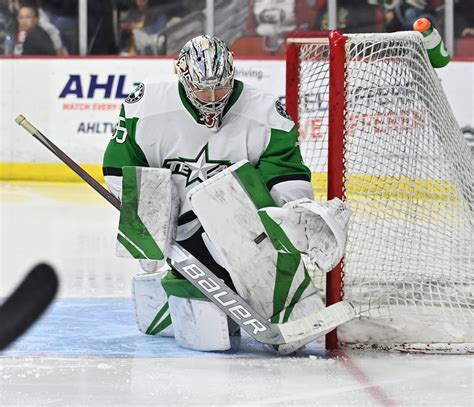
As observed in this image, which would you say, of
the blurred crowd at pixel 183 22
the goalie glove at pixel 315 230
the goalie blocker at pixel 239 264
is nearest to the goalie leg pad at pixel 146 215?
the goalie blocker at pixel 239 264

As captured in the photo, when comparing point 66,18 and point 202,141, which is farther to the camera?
point 66,18

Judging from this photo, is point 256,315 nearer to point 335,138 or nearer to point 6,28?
point 335,138

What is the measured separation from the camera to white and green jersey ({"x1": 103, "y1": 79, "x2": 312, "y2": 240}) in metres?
3.12

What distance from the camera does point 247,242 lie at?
3109 millimetres

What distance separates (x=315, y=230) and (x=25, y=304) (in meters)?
1.14

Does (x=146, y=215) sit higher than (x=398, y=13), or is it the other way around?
(x=398, y=13)

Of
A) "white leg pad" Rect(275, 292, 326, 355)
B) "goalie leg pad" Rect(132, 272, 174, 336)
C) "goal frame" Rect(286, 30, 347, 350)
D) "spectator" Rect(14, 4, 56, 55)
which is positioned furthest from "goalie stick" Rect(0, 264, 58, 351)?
"spectator" Rect(14, 4, 56, 55)

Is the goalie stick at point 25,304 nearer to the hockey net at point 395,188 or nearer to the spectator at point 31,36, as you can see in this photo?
the hockey net at point 395,188

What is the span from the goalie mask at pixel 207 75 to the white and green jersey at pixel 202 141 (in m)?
0.06

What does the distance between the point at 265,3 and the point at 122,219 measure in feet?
16.0

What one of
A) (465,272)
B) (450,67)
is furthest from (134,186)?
(450,67)

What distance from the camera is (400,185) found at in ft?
12.0

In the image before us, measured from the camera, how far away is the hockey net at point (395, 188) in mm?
3211

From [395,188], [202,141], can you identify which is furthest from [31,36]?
[202,141]
